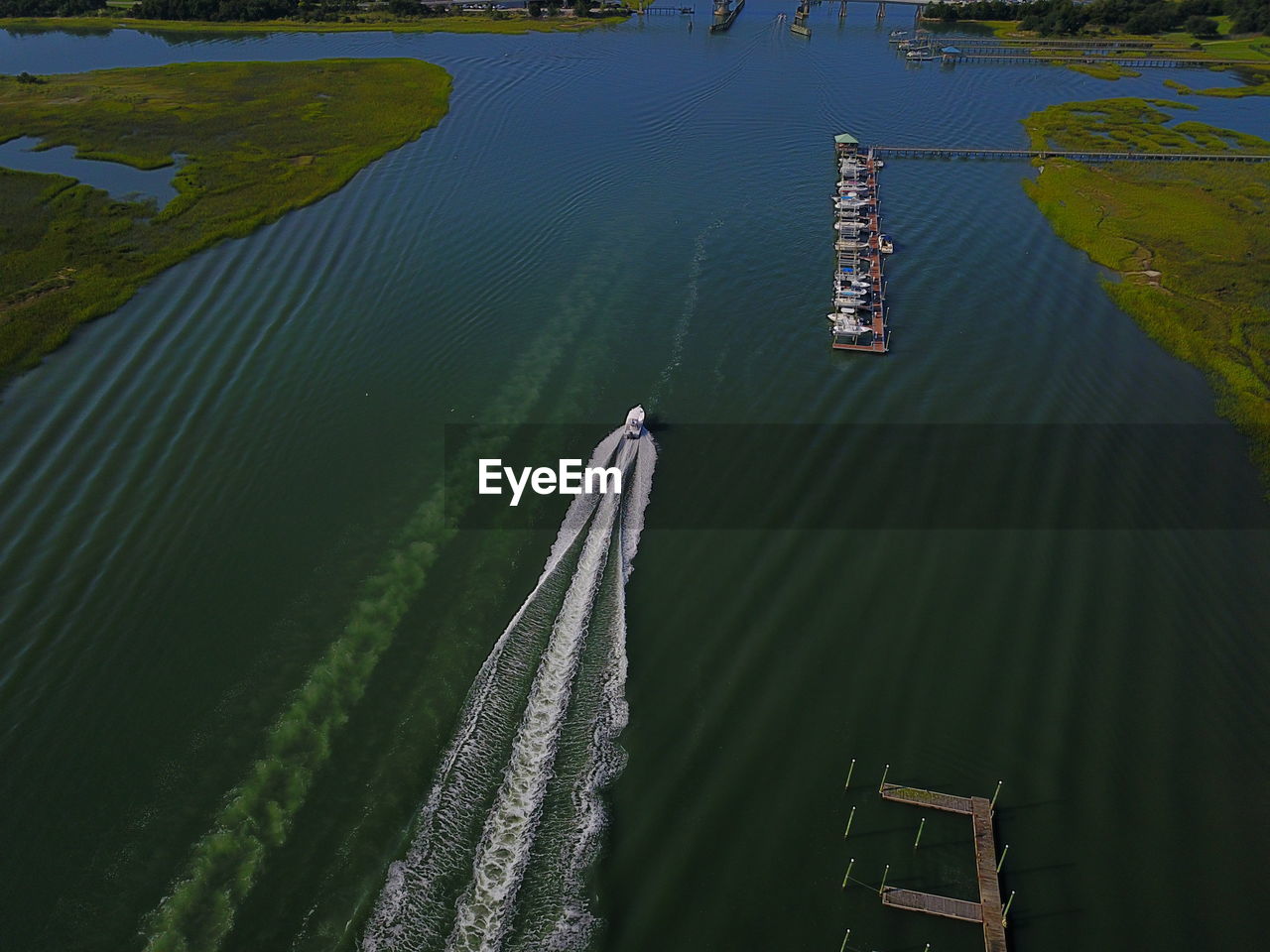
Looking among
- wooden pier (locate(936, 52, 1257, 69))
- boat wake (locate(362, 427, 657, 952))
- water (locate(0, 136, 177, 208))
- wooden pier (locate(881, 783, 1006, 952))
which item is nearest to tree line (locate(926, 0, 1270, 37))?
wooden pier (locate(936, 52, 1257, 69))

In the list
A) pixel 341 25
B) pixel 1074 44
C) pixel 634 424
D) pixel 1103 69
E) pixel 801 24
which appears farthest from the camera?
pixel 341 25

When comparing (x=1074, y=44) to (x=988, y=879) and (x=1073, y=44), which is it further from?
(x=988, y=879)

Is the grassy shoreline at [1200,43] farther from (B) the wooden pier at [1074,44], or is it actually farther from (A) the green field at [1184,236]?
(A) the green field at [1184,236]

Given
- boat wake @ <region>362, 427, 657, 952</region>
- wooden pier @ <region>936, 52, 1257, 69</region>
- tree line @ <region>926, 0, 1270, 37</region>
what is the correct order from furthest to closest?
tree line @ <region>926, 0, 1270, 37</region>, wooden pier @ <region>936, 52, 1257, 69</region>, boat wake @ <region>362, 427, 657, 952</region>

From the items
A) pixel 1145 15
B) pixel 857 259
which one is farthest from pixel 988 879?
pixel 1145 15

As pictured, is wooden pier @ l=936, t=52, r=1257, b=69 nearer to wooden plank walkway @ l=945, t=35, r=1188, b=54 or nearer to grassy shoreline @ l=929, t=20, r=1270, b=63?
grassy shoreline @ l=929, t=20, r=1270, b=63

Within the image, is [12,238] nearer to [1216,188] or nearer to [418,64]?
[418,64]
